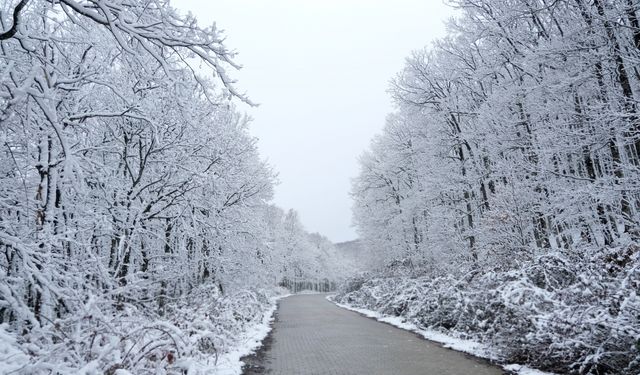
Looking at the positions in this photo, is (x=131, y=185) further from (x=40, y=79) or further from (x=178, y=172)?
(x=40, y=79)

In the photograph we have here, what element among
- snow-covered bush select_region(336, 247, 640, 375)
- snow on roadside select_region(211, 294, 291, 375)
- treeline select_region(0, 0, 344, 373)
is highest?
treeline select_region(0, 0, 344, 373)

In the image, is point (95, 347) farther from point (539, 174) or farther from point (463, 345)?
point (539, 174)

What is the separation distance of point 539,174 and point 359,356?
22.6ft

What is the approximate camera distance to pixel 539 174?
10.4 m

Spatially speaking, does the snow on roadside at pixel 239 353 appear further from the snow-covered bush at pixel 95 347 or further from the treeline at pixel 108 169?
the treeline at pixel 108 169

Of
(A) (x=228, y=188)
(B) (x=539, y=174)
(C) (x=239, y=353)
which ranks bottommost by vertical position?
(C) (x=239, y=353)

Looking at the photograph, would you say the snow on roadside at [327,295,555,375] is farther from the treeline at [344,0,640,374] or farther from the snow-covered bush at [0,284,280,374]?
the snow-covered bush at [0,284,280,374]

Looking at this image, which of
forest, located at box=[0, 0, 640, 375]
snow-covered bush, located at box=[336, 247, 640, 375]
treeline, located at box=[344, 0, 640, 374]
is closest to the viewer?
forest, located at box=[0, 0, 640, 375]

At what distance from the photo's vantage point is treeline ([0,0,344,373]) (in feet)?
10.9

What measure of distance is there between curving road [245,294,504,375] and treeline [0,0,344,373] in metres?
2.57

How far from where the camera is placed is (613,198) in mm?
7340

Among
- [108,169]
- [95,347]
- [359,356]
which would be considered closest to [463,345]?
[359,356]

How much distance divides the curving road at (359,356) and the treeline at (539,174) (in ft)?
3.65

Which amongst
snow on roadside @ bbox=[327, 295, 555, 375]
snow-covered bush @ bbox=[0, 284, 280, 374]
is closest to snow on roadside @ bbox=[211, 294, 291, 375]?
snow-covered bush @ bbox=[0, 284, 280, 374]
